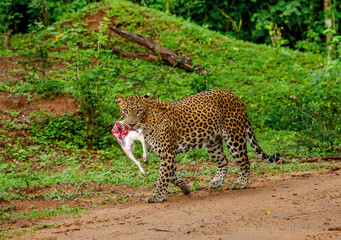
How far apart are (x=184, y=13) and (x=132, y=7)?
13.9 feet

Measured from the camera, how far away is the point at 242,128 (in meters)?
8.45

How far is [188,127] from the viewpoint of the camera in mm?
8000

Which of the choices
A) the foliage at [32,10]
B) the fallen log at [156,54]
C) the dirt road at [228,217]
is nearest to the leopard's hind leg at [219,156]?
the dirt road at [228,217]

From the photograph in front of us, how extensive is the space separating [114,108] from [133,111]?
4.42 meters

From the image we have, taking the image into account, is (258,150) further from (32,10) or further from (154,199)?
(32,10)

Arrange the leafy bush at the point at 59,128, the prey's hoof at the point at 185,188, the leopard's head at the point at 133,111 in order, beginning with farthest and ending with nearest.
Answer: the leafy bush at the point at 59,128, the prey's hoof at the point at 185,188, the leopard's head at the point at 133,111

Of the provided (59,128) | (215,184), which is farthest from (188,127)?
(59,128)

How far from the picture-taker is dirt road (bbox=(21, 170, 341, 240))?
5582 mm

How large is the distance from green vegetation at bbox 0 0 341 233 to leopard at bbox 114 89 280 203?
2.68ft

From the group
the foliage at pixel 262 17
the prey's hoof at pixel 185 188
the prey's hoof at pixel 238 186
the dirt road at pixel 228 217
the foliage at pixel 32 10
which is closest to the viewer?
the dirt road at pixel 228 217

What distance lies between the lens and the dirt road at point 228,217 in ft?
18.3

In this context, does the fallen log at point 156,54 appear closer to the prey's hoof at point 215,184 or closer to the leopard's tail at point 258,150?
the leopard's tail at point 258,150

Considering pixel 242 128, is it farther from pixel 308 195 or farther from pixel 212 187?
pixel 308 195

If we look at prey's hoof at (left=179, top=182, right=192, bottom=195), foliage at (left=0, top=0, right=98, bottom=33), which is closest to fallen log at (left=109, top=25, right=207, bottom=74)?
foliage at (left=0, top=0, right=98, bottom=33)
